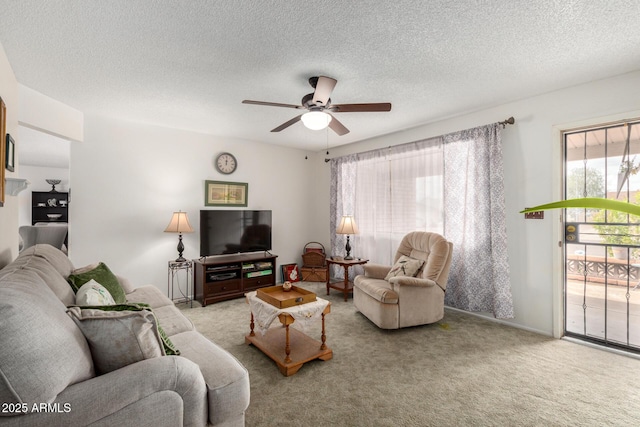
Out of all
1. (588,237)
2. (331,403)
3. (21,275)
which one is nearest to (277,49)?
(21,275)

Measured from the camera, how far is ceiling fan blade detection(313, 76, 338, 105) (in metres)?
2.41

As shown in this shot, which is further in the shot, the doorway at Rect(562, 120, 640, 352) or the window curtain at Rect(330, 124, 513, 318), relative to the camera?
the window curtain at Rect(330, 124, 513, 318)

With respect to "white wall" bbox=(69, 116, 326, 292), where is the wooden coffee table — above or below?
below

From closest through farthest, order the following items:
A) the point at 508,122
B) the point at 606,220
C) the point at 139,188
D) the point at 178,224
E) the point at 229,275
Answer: the point at 606,220 → the point at 508,122 → the point at 178,224 → the point at 139,188 → the point at 229,275

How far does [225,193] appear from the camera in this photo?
498 centimetres

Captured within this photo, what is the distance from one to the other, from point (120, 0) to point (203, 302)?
348 cm

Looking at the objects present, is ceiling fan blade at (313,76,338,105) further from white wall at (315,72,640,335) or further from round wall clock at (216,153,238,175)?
round wall clock at (216,153,238,175)

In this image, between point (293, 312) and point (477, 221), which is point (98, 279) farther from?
point (477, 221)

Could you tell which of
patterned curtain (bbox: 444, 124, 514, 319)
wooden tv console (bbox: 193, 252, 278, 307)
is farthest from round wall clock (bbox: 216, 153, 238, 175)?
patterned curtain (bbox: 444, 124, 514, 319)

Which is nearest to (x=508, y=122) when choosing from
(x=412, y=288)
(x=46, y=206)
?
(x=412, y=288)

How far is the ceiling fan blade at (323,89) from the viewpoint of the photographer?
241 centimetres

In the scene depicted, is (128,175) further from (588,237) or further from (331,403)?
(588,237)

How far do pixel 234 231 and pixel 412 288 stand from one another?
283 cm

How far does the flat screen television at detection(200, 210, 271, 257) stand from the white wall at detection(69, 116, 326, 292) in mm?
264
